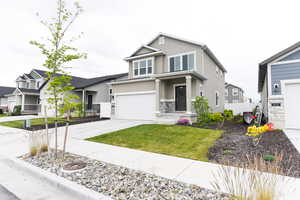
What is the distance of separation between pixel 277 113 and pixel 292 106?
0.73 m

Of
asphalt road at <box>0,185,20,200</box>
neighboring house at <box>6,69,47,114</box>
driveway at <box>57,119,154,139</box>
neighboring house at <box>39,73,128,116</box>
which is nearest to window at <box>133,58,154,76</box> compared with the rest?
neighboring house at <box>39,73,128,116</box>

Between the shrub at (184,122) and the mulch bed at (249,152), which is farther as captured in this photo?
the shrub at (184,122)

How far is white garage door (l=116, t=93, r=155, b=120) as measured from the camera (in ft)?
39.0

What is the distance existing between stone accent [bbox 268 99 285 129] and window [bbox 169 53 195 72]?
6033 millimetres

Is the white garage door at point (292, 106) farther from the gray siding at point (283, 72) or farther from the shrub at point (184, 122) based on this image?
the shrub at point (184, 122)

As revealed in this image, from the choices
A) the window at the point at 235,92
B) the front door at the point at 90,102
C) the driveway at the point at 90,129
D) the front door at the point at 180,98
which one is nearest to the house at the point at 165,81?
the front door at the point at 180,98

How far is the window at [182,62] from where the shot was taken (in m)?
12.1

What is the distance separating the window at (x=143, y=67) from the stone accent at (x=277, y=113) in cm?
926

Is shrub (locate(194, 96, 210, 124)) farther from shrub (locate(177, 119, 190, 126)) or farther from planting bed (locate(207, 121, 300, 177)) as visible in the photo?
planting bed (locate(207, 121, 300, 177))

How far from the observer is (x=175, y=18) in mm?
11688

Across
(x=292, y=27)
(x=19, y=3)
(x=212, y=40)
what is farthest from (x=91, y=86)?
(x=292, y=27)

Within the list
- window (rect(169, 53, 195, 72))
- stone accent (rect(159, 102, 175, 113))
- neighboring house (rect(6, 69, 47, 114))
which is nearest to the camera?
stone accent (rect(159, 102, 175, 113))

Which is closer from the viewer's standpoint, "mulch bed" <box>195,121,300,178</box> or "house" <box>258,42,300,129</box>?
"mulch bed" <box>195,121,300,178</box>

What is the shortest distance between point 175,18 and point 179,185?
40.4ft
